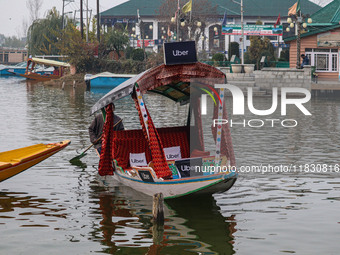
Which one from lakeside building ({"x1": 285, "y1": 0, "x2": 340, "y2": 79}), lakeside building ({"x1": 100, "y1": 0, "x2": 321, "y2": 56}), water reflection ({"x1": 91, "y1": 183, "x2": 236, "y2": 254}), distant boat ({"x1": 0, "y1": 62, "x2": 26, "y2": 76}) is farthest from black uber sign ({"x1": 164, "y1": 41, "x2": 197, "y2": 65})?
distant boat ({"x1": 0, "y1": 62, "x2": 26, "y2": 76})

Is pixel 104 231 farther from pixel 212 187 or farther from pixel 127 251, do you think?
pixel 212 187

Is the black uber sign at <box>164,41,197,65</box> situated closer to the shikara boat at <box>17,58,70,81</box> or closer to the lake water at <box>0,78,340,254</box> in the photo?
the lake water at <box>0,78,340,254</box>

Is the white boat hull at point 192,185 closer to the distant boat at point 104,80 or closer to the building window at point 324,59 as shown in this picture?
the distant boat at point 104,80

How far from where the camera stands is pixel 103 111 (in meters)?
15.9

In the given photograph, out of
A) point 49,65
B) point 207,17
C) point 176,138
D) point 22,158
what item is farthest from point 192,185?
point 207,17

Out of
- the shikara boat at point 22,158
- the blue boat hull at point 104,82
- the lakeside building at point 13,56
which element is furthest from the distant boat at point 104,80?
the lakeside building at point 13,56

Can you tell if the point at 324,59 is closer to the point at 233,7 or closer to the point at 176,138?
the point at 233,7

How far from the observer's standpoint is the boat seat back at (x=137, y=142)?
15.0 metres

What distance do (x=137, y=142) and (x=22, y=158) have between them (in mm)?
2745

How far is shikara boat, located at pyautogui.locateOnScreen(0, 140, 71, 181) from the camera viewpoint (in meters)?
14.2

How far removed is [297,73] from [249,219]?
33.8 m

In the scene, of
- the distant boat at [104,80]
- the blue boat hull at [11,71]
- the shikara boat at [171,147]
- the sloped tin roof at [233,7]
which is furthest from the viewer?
the blue boat hull at [11,71]

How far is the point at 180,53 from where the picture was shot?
1270 centimetres

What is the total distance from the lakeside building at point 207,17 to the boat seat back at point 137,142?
6544cm
